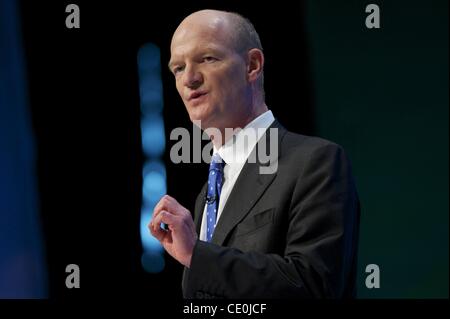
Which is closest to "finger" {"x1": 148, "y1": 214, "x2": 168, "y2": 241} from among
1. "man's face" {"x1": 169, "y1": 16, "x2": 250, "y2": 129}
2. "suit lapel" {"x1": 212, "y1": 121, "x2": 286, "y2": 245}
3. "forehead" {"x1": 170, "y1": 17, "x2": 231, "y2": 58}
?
"suit lapel" {"x1": 212, "y1": 121, "x2": 286, "y2": 245}

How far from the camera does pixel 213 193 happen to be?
1.63 meters

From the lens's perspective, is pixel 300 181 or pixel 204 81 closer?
pixel 300 181

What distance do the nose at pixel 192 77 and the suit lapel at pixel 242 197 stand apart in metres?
0.25

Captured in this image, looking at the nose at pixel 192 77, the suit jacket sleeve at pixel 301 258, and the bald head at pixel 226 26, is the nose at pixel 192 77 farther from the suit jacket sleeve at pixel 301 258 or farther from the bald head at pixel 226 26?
the suit jacket sleeve at pixel 301 258

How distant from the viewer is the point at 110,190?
9.38 feet

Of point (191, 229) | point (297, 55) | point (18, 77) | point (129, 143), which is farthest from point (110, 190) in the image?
point (191, 229)

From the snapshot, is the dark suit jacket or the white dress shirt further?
the white dress shirt

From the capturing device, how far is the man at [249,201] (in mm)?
1354

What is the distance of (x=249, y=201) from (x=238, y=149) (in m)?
0.19

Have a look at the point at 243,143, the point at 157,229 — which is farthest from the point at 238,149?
Result: the point at 157,229

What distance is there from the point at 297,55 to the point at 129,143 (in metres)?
0.81

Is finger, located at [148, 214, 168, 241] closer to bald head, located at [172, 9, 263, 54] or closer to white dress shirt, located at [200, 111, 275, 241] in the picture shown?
white dress shirt, located at [200, 111, 275, 241]

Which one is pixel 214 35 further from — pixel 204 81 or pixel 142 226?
pixel 142 226

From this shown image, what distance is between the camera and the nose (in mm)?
1637
